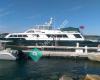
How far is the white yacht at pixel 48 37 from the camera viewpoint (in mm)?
93137

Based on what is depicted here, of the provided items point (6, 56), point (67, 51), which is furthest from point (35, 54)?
point (6, 56)

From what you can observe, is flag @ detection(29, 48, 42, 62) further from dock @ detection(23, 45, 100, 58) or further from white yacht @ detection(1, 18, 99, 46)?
white yacht @ detection(1, 18, 99, 46)

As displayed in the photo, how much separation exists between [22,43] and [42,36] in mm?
7426

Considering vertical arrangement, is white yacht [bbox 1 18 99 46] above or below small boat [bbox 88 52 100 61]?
above

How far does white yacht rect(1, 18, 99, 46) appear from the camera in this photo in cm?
9314

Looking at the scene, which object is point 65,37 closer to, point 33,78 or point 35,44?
point 35,44

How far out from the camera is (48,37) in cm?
9594

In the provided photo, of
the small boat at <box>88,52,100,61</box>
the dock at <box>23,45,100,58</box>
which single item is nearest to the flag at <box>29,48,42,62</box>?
the dock at <box>23,45,100,58</box>

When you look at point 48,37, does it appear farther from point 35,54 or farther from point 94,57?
point 94,57

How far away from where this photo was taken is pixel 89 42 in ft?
314

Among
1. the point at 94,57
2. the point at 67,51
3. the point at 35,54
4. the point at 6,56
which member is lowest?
the point at 94,57

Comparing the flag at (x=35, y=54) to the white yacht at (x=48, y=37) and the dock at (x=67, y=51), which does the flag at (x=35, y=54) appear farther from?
the white yacht at (x=48, y=37)

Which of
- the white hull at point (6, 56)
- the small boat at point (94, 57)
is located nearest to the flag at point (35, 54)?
the white hull at point (6, 56)

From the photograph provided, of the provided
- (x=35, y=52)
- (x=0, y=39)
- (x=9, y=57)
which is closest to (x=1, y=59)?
(x=9, y=57)
